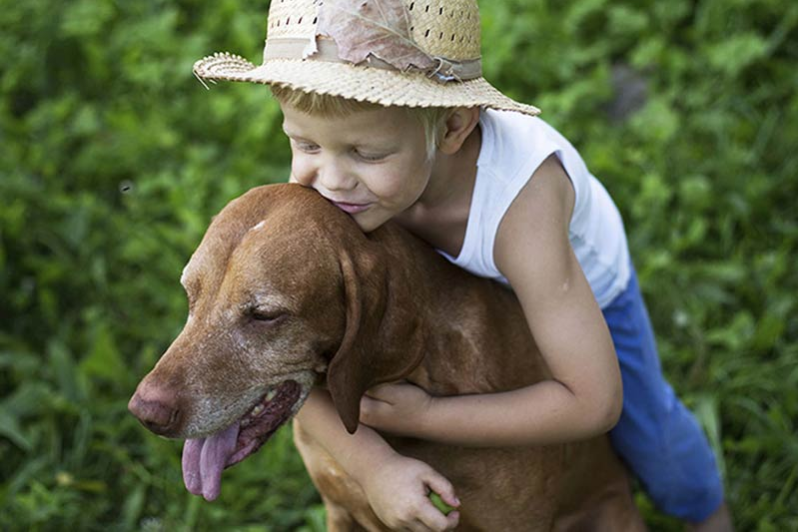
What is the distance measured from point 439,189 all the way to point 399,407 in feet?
1.88

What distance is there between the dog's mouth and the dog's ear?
0.14 m

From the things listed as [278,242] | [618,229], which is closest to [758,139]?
[618,229]

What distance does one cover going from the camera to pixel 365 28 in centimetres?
225

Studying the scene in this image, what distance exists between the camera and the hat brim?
2184 millimetres

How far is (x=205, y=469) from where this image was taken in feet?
8.02

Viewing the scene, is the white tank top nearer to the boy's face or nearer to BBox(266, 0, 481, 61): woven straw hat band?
the boy's face

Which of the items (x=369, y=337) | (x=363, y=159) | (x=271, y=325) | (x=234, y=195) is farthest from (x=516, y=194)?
(x=234, y=195)

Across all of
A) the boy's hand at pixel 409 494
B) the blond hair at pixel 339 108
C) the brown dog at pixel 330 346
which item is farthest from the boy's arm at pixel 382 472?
the blond hair at pixel 339 108

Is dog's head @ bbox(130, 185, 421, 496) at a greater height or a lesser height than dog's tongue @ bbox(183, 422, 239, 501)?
greater

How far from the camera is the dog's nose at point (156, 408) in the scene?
2.22 metres

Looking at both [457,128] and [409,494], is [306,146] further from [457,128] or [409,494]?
[409,494]

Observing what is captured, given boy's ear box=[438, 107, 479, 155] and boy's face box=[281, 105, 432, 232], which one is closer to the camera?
boy's face box=[281, 105, 432, 232]

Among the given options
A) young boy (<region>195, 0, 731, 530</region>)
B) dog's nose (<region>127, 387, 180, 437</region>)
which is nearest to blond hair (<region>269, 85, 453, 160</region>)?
young boy (<region>195, 0, 731, 530</region>)

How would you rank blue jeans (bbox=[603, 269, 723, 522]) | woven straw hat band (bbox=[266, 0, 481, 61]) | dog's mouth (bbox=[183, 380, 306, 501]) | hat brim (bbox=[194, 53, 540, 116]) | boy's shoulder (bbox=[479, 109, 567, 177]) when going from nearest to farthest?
hat brim (bbox=[194, 53, 540, 116]) → woven straw hat band (bbox=[266, 0, 481, 61]) → dog's mouth (bbox=[183, 380, 306, 501]) → boy's shoulder (bbox=[479, 109, 567, 177]) → blue jeans (bbox=[603, 269, 723, 522])
